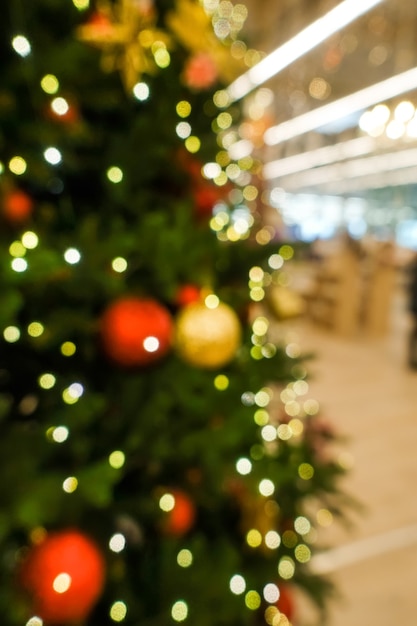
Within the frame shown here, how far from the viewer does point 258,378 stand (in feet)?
3.92

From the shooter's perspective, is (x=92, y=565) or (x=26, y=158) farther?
(x=26, y=158)

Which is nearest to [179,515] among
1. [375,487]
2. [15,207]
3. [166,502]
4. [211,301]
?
[166,502]

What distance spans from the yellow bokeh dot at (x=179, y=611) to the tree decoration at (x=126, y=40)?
3.04 ft

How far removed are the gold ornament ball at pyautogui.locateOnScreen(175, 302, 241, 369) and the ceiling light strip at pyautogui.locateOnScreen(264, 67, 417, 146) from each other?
3.29 meters

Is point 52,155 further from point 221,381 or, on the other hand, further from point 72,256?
point 221,381

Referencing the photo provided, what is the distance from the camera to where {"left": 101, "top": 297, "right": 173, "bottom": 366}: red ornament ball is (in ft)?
3.19

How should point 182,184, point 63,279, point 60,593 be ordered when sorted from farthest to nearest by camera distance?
point 182,184 → point 63,279 → point 60,593

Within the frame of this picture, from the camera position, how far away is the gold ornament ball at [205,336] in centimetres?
104

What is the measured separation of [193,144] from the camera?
131cm

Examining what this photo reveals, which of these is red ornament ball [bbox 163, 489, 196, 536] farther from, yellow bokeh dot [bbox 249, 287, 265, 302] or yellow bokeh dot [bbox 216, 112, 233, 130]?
yellow bokeh dot [bbox 216, 112, 233, 130]

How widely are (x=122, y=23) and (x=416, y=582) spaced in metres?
1.86

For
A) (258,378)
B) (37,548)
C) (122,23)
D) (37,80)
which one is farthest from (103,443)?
(122,23)

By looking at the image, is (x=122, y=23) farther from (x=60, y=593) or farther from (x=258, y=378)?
(x=60, y=593)

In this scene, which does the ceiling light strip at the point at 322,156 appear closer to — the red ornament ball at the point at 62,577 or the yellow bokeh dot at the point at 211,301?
the yellow bokeh dot at the point at 211,301
